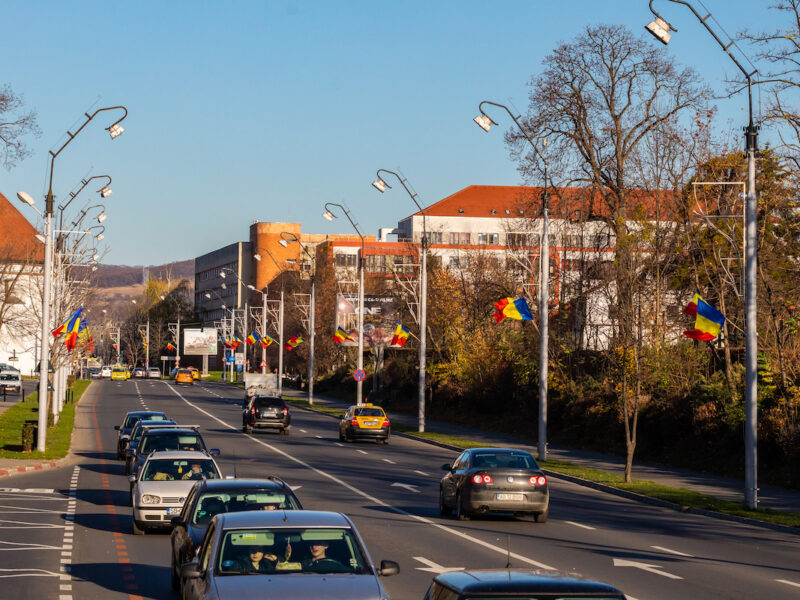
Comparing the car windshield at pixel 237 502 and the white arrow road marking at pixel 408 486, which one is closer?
the car windshield at pixel 237 502

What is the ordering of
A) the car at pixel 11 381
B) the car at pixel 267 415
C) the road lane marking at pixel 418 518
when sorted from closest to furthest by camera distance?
the road lane marking at pixel 418 518
the car at pixel 267 415
the car at pixel 11 381

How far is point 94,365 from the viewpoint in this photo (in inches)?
6462

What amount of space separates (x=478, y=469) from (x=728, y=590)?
8182 millimetres

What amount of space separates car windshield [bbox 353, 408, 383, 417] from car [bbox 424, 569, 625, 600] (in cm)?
3983

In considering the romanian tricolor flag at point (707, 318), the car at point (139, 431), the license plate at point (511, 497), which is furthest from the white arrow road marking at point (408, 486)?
the romanian tricolor flag at point (707, 318)

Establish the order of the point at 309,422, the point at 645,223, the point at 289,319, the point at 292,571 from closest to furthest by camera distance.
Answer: the point at 292,571
the point at 645,223
the point at 309,422
the point at 289,319

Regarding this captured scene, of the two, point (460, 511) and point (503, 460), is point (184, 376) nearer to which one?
point (460, 511)

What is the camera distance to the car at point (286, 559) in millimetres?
8758

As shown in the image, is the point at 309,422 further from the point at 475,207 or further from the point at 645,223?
the point at 475,207

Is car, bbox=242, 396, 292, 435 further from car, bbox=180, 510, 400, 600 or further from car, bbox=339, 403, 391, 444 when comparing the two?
car, bbox=180, 510, 400, 600

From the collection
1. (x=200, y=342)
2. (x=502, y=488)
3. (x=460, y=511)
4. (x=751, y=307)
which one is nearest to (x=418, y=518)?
(x=460, y=511)

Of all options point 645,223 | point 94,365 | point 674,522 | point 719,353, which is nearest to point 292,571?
point 674,522

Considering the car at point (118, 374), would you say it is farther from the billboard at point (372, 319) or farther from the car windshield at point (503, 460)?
the car windshield at point (503, 460)

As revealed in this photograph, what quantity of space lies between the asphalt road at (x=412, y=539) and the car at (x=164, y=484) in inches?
14.9
